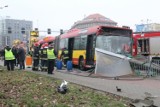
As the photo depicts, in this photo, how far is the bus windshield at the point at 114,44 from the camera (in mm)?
24031

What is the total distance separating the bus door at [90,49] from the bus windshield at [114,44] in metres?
0.59

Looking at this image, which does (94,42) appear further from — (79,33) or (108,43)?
(79,33)

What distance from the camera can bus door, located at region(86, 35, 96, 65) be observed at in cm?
2474

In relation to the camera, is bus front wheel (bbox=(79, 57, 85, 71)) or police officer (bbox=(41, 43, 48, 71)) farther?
bus front wheel (bbox=(79, 57, 85, 71))

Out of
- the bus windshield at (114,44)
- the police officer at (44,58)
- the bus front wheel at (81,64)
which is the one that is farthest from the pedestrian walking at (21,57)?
the bus windshield at (114,44)

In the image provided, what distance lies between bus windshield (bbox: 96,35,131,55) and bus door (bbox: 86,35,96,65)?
23.2 inches

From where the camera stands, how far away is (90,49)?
83.4 feet

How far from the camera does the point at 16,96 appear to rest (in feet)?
36.0

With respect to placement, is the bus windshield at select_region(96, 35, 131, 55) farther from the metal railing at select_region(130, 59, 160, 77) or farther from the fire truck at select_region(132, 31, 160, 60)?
the fire truck at select_region(132, 31, 160, 60)

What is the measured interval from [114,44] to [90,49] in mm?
1936

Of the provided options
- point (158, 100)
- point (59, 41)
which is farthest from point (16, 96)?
point (59, 41)

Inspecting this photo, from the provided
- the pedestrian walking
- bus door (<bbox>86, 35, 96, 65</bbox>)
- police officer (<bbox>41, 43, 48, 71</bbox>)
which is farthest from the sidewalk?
the pedestrian walking

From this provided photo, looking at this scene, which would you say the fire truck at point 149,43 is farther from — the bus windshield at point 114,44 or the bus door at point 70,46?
the bus windshield at point 114,44

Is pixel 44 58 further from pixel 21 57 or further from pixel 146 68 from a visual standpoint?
pixel 146 68
